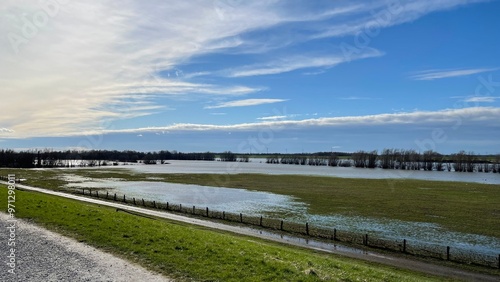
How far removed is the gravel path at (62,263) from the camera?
11.9 metres

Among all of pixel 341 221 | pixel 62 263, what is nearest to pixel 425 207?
pixel 341 221

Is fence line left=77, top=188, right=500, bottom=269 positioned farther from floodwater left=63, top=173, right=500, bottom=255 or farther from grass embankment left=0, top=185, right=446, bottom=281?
grass embankment left=0, top=185, right=446, bottom=281

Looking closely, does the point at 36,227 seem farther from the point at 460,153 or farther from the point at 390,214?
the point at 460,153

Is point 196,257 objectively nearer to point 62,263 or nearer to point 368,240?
point 62,263

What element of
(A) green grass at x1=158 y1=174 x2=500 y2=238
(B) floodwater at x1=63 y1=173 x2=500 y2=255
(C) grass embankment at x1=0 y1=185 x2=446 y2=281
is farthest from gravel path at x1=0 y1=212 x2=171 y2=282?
(A) green grass at x1=158 y1=174 x2=500 y2=238

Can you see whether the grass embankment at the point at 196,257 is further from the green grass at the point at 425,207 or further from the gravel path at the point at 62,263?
the green grass at the point at 425,207

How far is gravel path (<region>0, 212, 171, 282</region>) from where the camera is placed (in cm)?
1192

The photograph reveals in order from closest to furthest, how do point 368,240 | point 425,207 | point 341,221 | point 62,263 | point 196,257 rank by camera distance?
point 62,263 → point 196,257 → point 368,240 → point 341,221 → point 425,207

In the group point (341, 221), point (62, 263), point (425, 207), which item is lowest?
point (341, 221)

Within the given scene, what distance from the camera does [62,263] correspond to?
13.3m

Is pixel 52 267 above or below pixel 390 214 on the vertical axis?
above

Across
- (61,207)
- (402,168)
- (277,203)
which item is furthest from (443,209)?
(402,168)

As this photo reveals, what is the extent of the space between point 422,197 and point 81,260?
213ft

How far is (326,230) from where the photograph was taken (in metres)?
36.0
